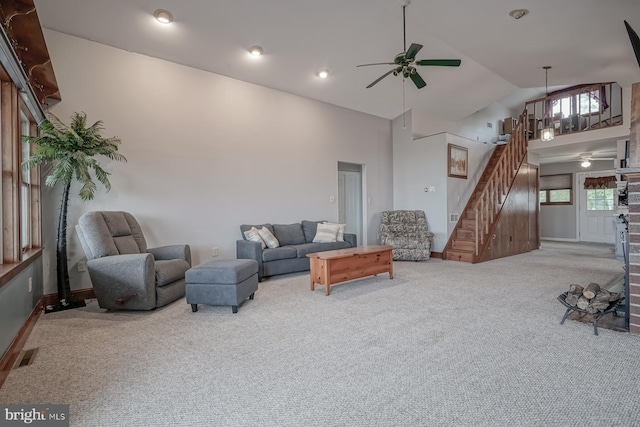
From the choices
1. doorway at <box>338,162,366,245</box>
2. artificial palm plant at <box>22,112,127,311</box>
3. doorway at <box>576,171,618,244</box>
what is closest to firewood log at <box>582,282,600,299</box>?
doorway at <box>338,162,366,245</box>

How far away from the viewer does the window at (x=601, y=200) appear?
9.00 meters

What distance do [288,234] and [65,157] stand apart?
3.21m

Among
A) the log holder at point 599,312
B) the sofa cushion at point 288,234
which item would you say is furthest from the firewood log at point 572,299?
the sofa cushion at point 288,234

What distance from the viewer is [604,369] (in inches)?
80.0

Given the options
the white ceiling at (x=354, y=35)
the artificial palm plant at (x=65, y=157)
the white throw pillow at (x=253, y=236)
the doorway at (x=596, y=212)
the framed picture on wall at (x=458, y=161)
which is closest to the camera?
the artificial palm plant at (x=65, y=157)

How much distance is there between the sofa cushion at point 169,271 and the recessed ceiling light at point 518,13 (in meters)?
4.90

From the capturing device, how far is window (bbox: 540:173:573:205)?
9805 mm

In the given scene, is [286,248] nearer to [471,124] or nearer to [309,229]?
[309,229]

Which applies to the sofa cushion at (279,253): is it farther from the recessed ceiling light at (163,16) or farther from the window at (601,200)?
the window at (601,200)

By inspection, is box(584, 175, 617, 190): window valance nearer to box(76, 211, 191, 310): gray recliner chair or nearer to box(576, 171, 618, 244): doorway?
box(576, 171, 618, 244): doorway

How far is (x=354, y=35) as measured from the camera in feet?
15.0

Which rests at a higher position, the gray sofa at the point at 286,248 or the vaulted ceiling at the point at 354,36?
the vaulted ceiling at the point at 354,36

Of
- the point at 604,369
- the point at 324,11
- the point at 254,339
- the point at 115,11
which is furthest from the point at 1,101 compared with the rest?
the point at 604,369

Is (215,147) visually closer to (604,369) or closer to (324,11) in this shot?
(324,11)
